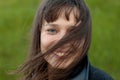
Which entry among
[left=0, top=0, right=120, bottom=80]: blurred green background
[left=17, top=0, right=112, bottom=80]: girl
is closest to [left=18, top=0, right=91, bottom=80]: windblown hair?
[left=17, top=0, right=112, bottom=80]: girl

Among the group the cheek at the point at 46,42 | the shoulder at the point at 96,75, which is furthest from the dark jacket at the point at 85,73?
the cheek at the point at 46,42

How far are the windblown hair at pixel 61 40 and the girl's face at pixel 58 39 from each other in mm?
19

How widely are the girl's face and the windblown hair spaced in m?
0.02

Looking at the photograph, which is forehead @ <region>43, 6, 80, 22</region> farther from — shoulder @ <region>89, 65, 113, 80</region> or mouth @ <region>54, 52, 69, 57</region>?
shoulder @ <region>89, 65, 113, 80</region>

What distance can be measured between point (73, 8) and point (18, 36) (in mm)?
3425

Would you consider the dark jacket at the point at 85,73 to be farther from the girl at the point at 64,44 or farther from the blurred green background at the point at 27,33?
the blurred green background at the point at 27,33

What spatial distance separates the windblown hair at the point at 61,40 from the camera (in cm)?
239

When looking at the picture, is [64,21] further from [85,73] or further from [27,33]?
[27,33]

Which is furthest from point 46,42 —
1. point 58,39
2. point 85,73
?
point 85,73

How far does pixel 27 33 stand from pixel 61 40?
2.36m

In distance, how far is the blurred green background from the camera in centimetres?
521

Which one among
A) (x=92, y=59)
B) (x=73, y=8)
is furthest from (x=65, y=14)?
(x=92, y=59)

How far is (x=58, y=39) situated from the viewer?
7.85 feet

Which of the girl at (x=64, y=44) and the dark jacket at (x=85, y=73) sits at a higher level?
the girl at (x=64, y=44)
